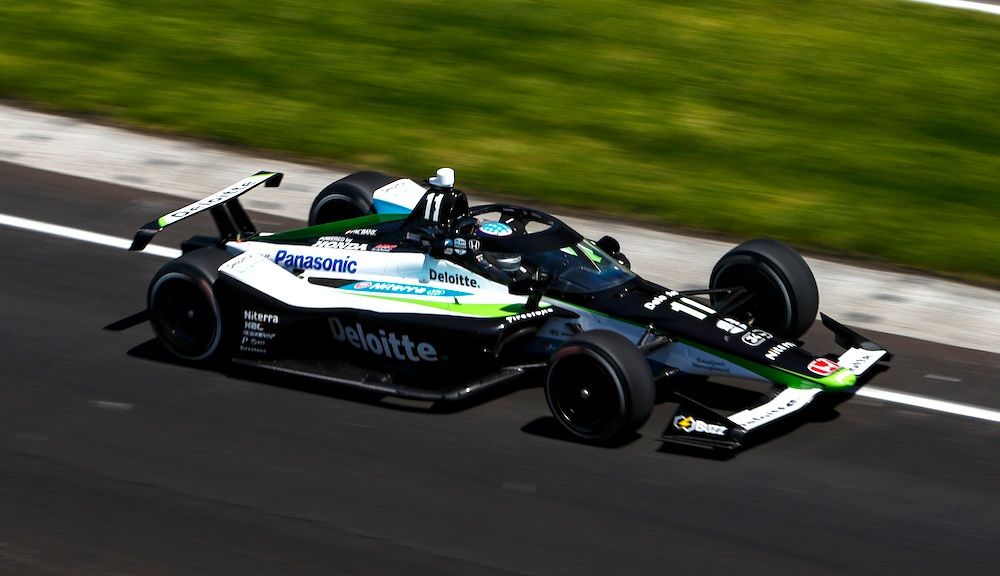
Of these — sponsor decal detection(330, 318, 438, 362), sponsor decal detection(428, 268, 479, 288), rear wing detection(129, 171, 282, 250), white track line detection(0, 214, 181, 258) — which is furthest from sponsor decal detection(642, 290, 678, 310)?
white track line detection(0, 214, 181, 258)

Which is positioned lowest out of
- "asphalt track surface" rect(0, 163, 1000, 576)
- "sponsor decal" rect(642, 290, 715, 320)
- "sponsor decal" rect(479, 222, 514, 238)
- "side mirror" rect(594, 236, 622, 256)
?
"asphalt track surface" rect(0, 163, 1000, 576)

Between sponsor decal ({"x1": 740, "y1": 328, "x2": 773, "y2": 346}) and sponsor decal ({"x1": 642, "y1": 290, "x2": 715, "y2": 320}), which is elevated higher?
sponsor decal ({"x1": 642, "y1": 290, "x2": 715, "y2": 320})

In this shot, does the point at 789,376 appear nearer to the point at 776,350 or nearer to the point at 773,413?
the point at 776,350

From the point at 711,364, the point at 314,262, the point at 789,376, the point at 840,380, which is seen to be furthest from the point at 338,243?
the point at 840,380

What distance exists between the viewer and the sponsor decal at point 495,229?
9.21 metres

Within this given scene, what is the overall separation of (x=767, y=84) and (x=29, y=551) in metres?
9.80

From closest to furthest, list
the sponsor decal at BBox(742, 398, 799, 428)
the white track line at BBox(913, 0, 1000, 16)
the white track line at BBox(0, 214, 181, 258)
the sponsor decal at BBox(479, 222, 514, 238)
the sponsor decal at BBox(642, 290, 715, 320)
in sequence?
the sponsor decal at BBox(742, 398, 799, 428) < the sponsor decal at BBox(642, 290, 715, 320) < the sponsor decal at BBox(479, 222, 514, 238) < the white track line at BBox(0, 214, 181, 258) < the white track line at BBox(913, 0, 1000, 16)

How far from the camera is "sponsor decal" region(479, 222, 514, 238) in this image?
30.2 ft

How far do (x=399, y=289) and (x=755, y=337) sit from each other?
225 cm

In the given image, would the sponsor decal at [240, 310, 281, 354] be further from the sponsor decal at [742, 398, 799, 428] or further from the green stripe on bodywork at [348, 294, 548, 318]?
the sponsor decal at [742, 398, 799, 428]

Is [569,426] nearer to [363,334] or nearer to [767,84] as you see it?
[363,334]

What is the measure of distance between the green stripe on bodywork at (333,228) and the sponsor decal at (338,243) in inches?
3.7

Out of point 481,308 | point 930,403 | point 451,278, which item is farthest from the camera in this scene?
point 930,403

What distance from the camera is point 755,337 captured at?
8727 mm
